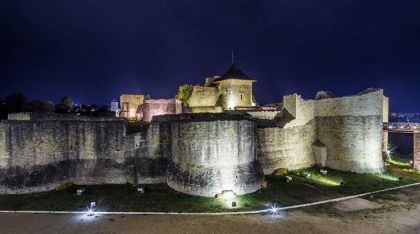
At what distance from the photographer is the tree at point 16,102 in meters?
32.7

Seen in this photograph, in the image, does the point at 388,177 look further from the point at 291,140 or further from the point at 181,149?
the point at 181,149

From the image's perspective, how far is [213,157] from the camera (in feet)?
53.2

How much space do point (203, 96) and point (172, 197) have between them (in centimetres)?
1703

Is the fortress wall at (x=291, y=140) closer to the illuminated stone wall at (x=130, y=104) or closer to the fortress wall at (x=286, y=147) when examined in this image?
the fortress wall at (x=286, y=147)

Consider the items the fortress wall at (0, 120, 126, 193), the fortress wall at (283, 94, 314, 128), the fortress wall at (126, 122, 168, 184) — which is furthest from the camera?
the fortress wall at (283, 94, 314, 128)

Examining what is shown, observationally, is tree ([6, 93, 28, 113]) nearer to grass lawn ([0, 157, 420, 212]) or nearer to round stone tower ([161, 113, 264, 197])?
grass lawn ([0, 157, 420, 212])

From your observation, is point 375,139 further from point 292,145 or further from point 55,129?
point 55,129

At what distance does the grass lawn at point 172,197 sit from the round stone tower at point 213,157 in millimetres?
627

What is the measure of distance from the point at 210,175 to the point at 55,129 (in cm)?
964

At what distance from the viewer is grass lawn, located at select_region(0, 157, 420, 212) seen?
14594mm

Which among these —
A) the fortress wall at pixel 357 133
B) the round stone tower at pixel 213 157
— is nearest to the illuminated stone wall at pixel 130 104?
the round stone tower at pixel 213 157

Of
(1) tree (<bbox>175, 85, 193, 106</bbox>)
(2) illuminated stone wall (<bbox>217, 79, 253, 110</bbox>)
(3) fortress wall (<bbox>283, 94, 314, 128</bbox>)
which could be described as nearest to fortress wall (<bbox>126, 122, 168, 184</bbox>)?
(3) fortress wall (<bbox>283, 94, 314, 128</bbox>)

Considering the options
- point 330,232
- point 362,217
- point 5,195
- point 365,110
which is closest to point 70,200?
point 5,195

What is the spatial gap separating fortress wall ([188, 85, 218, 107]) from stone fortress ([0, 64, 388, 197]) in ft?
30.8
